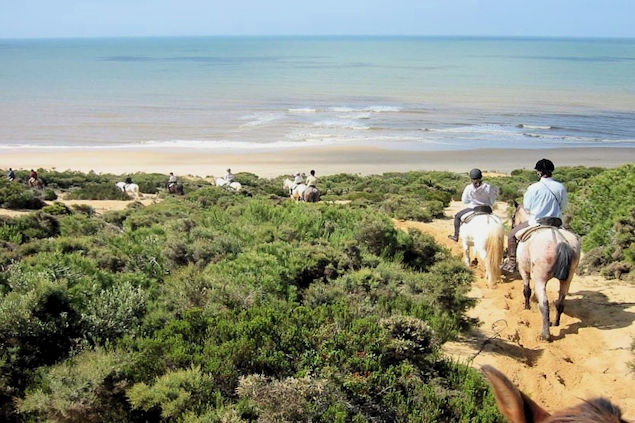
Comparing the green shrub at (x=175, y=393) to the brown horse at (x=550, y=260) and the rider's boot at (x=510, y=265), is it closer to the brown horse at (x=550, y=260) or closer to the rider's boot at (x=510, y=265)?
the brown horse at (x=550, y=260)

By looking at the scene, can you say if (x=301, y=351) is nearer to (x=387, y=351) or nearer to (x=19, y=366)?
(x=387, y=351)


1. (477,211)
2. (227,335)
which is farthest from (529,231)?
(227,335)

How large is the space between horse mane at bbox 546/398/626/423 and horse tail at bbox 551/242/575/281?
6595 millimetres

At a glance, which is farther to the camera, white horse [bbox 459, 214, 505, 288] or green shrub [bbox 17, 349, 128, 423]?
white horse [bbox 459, 214, 505, 288]

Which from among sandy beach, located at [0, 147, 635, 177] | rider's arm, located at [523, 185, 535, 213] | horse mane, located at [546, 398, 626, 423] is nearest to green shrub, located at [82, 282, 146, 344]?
horse mane, located at [546, 398, 626, 423]

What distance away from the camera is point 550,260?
797 centimetres

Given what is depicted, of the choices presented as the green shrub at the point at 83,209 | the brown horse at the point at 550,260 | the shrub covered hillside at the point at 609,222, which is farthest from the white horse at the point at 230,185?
the brown horse at the point at 550,260

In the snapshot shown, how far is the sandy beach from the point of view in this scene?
117 ft

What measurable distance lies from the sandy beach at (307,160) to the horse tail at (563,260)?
89.1ft

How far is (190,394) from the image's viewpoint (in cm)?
455

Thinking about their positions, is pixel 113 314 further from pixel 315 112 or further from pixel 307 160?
pixel 315 112

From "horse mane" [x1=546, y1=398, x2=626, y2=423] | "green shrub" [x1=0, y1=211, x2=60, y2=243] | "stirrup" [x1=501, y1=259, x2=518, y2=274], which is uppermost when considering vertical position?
"horse mane" [x1=546, y1=398, x2=626, y2=423]

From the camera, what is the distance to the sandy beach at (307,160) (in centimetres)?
3575

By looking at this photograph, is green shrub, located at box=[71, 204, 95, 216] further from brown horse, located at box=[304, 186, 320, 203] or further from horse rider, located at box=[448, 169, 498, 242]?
horse rider, located at box=[448, 169, 498, 242]
